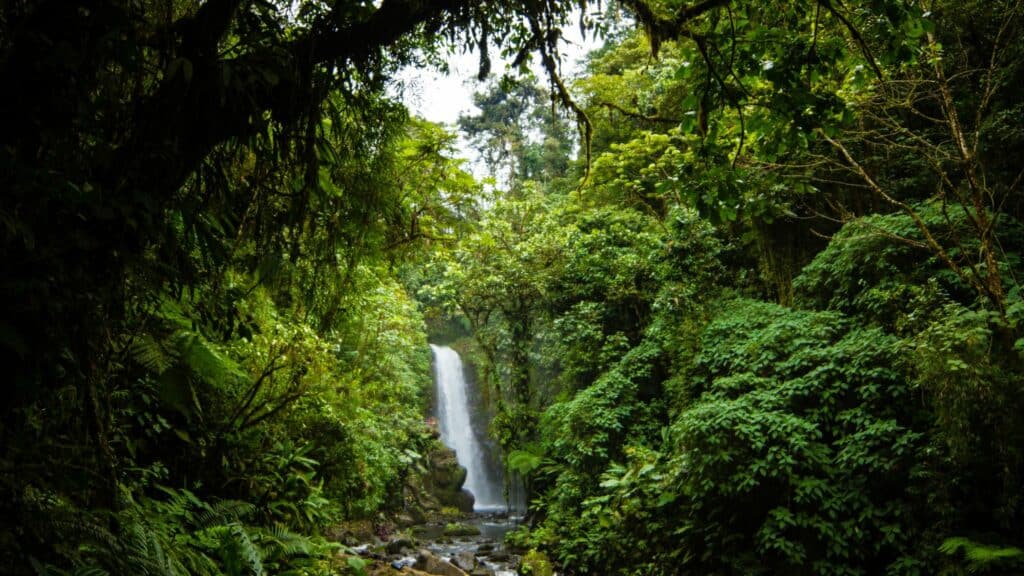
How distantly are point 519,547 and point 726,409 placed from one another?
254 inches

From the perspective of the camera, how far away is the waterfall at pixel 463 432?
20719 millimetres

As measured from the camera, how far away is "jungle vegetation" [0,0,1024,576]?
7.78ft

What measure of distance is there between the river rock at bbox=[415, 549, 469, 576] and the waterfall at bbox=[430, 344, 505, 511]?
404 inches

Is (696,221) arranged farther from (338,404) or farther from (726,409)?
(338,404)

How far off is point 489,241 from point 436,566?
534cm

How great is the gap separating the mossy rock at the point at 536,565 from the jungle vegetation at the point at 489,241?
0.27m

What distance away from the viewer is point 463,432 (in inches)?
870

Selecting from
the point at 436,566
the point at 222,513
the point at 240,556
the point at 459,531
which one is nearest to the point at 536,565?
the point at 436,566

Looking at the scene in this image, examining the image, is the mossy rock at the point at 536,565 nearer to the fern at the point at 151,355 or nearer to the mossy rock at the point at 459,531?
the mossy rock at the point at 459,531

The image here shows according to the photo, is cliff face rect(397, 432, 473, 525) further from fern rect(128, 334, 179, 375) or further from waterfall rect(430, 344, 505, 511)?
fern rect(128, 334, 179, 375)

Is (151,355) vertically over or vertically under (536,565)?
over

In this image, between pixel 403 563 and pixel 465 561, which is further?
pixel 465 561

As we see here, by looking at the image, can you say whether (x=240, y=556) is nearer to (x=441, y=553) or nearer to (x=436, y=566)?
(x=436, y=566)

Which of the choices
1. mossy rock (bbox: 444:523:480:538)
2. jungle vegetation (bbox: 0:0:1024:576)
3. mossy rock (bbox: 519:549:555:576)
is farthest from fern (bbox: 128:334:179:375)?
mossy rock (bbox: 444:523:480:538)
